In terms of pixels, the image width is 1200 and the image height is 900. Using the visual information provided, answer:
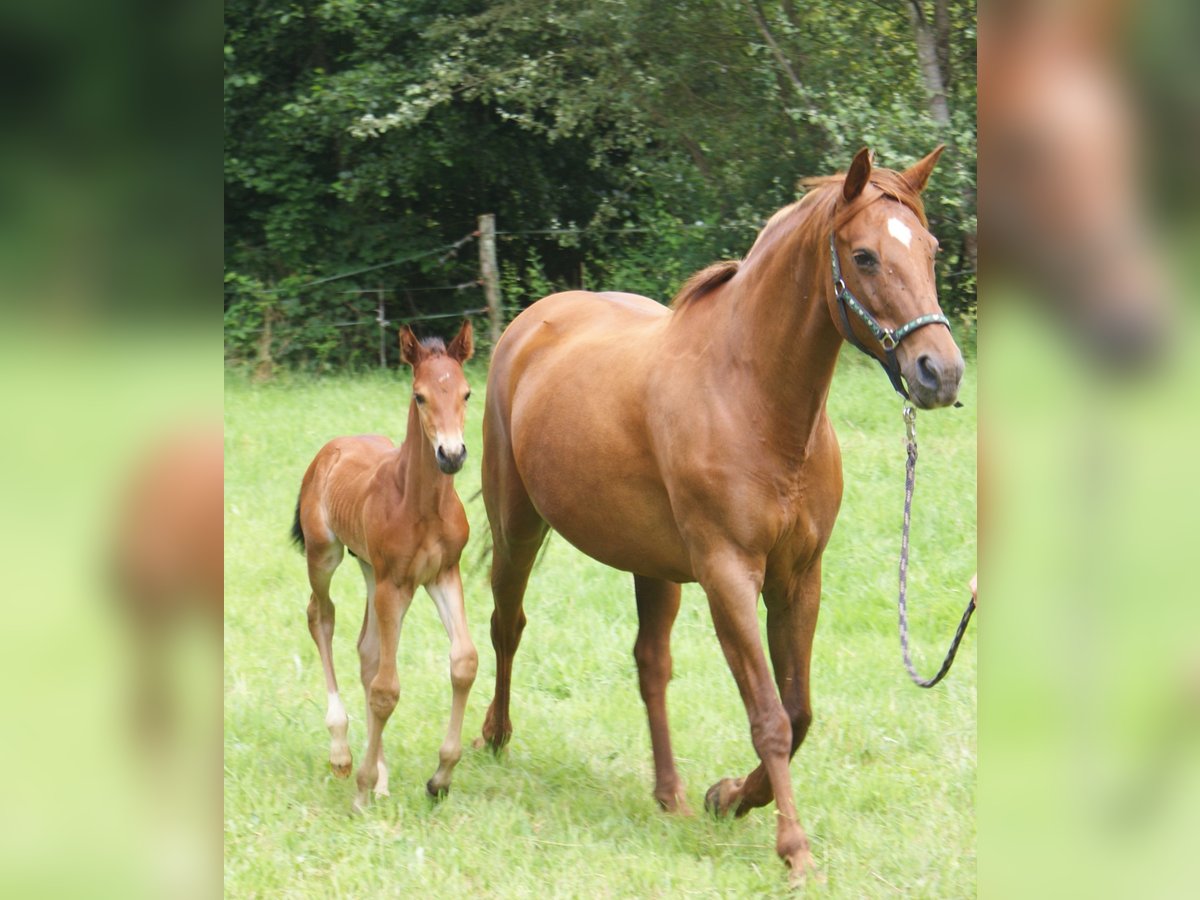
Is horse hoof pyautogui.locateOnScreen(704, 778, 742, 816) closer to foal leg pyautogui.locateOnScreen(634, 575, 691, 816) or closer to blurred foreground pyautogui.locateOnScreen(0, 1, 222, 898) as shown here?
foal leg pyautogui.locateOnScreen(634, 575, 691, 816)

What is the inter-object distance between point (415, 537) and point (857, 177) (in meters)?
1.96

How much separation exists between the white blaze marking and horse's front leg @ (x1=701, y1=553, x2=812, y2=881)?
3.40 ft

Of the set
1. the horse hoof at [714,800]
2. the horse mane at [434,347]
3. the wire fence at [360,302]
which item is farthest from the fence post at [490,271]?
the horse hoof at [714,800]

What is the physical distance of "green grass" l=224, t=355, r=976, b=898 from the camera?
3.59 meters

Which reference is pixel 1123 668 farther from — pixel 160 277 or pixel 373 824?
pixel 373 824

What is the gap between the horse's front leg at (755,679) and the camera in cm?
343

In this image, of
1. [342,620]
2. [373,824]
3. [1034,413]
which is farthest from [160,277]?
[342,620]

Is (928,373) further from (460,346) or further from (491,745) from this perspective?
(491,745)

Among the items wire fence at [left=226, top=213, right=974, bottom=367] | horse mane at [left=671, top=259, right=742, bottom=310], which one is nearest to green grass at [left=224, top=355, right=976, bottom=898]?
horse mane at [left=671, top=259, right=742, bottom=310]

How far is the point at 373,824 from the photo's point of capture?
13.0 ft

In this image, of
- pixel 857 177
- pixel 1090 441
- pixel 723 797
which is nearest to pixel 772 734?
pixel 723 797

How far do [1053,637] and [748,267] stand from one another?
9.54 ft

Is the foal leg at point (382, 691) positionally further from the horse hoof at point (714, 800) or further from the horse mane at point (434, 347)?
the horse hoof at point (714, 800)

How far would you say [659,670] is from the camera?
170 inches
